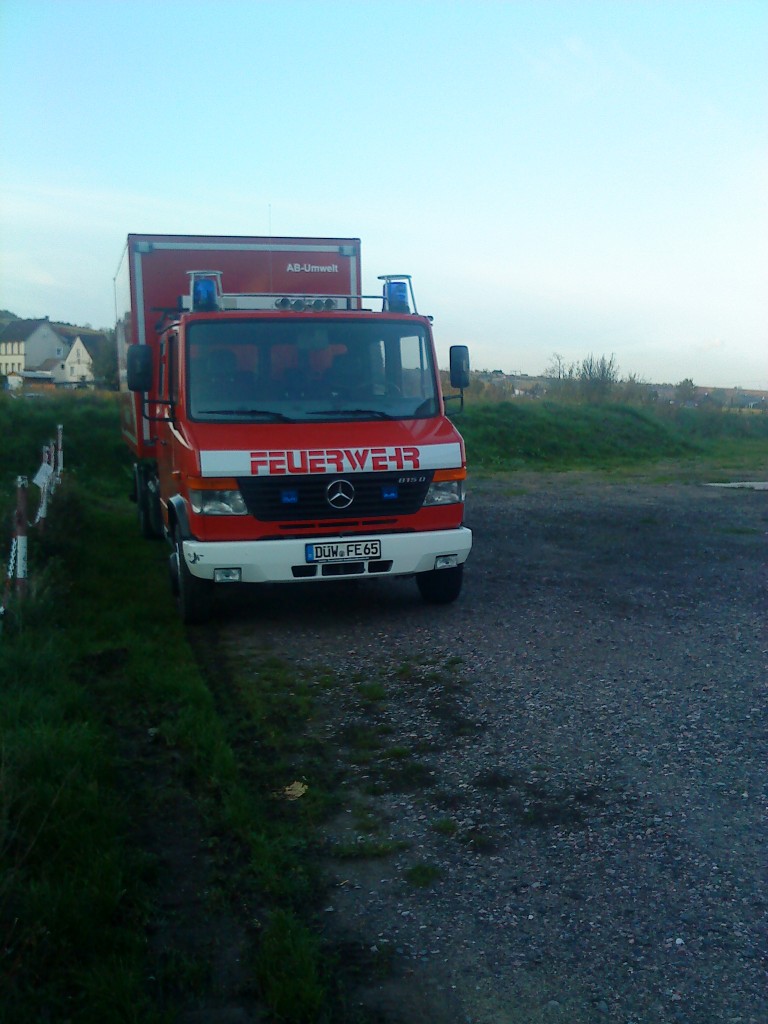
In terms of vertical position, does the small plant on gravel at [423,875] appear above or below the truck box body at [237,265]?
below

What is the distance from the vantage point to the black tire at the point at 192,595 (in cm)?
791

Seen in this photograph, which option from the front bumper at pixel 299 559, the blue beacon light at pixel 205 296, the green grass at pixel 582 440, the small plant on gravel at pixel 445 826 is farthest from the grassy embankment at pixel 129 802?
the green grass at pixel 582 440

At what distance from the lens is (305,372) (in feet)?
26.7

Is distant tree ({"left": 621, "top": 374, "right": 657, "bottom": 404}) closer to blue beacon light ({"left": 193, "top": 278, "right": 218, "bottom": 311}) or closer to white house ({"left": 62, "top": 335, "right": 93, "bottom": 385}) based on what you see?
blue beacon light ({"left": 193, "top": 278, "right": 218, "bottom": 311})

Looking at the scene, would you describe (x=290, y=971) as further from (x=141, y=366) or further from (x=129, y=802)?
(x=141, y=366)

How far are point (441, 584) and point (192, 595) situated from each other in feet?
7.16

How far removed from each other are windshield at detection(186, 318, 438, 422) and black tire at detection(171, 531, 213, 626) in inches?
47.7

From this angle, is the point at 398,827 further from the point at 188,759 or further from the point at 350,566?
the point at 350,566

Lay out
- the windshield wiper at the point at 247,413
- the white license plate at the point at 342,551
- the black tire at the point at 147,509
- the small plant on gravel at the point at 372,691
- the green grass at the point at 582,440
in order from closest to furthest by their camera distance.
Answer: the small plant on gravel at the point at 372,691, the white license plate at the point at 342,551, the windshield wiper at the point at 247,413, the black tire at the point at 147,509, the green grass at the point at 582,440

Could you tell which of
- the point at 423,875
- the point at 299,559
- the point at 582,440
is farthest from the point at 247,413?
the point at 582,440

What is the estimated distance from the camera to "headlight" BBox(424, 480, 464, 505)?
26.0 feet

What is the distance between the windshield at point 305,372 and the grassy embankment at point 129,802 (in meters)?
1.93

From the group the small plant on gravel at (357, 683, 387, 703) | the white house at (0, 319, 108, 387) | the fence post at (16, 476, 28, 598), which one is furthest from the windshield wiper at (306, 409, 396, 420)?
the white house at (0, 319, 108, 387)

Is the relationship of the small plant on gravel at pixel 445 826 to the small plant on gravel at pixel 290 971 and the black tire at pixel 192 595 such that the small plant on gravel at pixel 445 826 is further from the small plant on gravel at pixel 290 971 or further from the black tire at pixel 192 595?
the black tire at pixel 192 595
